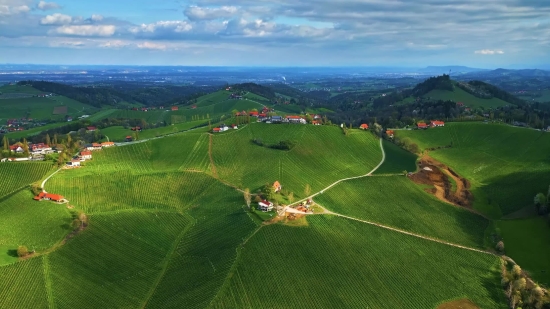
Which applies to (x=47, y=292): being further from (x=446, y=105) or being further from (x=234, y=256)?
(x=446, y=105)

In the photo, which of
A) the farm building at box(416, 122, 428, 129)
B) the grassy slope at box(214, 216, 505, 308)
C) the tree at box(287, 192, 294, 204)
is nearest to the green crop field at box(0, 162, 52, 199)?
the grassy slope at box(214, 216, 505, 308)

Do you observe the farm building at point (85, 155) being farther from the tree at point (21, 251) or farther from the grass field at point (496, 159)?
the grass field at point (496, 159)

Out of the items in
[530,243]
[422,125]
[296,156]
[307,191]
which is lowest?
[530,243]

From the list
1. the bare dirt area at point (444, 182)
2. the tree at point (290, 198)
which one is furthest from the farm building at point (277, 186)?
the bare dirt area at point (444, 182)

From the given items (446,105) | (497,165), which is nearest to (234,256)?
(497,165)

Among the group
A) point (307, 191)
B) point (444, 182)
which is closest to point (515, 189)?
point (444, 182)

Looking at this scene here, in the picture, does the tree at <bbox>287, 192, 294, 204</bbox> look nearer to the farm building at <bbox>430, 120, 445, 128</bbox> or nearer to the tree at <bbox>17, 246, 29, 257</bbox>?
the tree at <bbox>17, 246, 29, 257</bbox>

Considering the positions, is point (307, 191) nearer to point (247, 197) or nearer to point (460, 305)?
point (247, 197)
